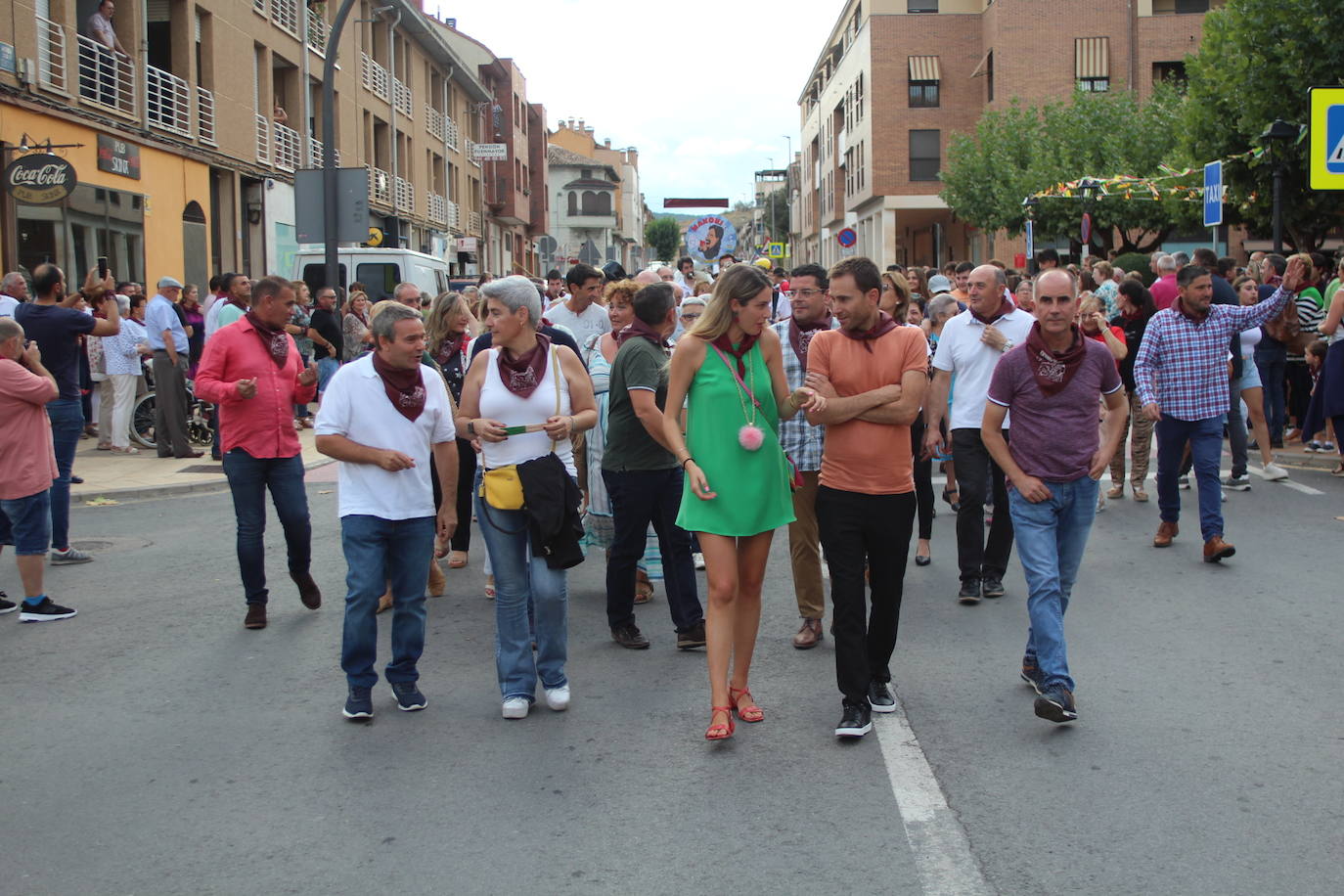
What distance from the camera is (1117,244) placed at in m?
52.5

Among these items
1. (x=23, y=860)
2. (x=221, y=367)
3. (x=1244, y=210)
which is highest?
(x=1244, y=210)

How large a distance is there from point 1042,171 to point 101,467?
33.3 meters

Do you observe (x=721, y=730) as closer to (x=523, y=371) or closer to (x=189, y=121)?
(x=523, y=371)

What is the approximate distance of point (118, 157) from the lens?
66.4 ft

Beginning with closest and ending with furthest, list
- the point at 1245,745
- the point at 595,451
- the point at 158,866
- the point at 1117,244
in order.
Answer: the point at 158,866, the point at 1245,745, the point at 595,451, the point at 1117,244

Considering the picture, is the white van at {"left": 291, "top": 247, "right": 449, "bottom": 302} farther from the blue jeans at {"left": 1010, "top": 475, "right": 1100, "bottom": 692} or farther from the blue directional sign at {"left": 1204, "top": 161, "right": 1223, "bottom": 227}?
the blue jeans at {"left": 1010, "top": 475, "right": 1100, "bottom": 692}

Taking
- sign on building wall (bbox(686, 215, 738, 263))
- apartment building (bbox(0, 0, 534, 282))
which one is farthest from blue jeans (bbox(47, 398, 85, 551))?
sign on building wall (bbox(686, 215, 738, 263))

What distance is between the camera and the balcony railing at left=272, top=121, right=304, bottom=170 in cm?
2878

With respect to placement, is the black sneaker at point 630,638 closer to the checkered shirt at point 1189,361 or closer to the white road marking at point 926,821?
the white road marking at point 926,821

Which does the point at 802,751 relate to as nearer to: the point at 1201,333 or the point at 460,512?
the point at 460,512

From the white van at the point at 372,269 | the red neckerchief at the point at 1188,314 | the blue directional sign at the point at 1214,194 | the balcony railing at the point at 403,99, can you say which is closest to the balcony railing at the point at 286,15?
the white van at the point at 372,269

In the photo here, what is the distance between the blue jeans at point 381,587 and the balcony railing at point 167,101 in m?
18.1

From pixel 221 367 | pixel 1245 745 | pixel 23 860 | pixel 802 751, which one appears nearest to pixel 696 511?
pixel 802 751

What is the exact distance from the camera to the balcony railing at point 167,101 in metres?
21.8
